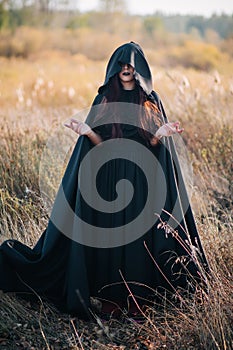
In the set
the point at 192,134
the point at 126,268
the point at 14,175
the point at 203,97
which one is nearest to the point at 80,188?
the point at 126,268

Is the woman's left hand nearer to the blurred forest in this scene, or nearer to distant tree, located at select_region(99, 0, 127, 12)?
the blurred forest

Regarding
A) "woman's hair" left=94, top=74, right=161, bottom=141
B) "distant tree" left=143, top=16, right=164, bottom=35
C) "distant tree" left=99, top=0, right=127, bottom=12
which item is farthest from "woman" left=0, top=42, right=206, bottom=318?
"distant tree" left=99, top=0, right=127, bottom=12

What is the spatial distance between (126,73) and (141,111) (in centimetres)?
25

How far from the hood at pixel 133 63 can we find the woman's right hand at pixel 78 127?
0.32 meters

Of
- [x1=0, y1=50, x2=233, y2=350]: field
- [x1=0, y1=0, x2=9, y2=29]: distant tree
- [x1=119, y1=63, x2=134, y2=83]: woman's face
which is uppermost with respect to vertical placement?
[x1=0, y1=0, x2=9, y2=29]: distant tree

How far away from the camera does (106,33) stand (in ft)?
106

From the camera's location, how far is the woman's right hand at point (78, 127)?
3.23 m

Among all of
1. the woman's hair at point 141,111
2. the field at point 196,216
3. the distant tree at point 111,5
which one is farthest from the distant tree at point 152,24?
the woman's hair at point 141,111

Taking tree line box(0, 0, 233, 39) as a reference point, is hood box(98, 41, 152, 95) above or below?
below

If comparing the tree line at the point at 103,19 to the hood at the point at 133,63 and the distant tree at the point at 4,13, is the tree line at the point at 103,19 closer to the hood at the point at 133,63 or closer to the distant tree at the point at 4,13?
the distant tree at the point at 4,13

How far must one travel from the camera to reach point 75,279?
10.9 ft

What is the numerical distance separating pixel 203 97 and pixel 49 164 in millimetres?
3597

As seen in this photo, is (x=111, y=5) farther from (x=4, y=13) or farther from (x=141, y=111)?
(x=141, y=111)

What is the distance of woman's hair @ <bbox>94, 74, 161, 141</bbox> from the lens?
337 centimetres
